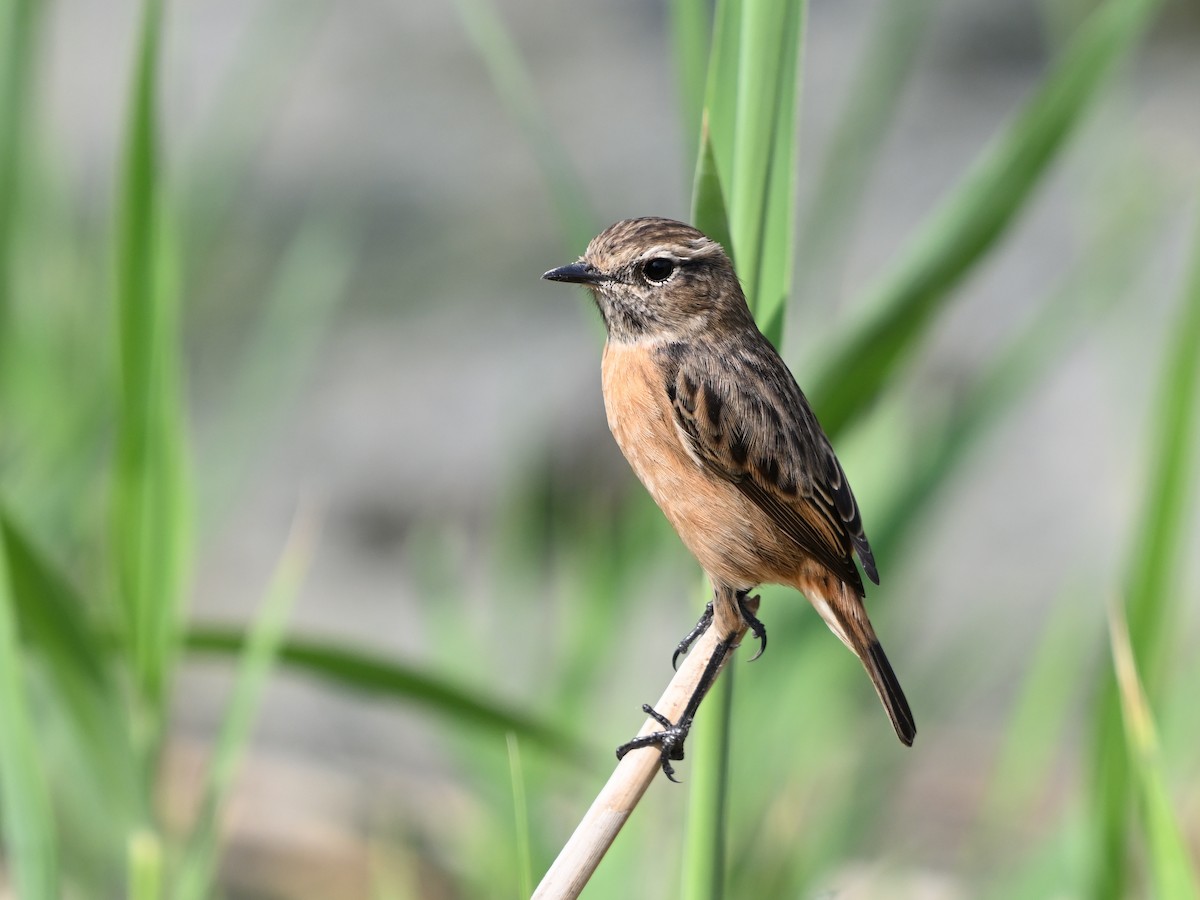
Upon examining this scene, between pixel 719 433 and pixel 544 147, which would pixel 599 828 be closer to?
pixel 719 433

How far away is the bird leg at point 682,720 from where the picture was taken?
3.89ft

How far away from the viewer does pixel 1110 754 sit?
1494mm

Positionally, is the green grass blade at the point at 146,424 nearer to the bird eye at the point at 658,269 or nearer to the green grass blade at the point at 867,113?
the bird eye at the point at 658,269

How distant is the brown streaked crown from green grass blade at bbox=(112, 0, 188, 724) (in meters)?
0.49

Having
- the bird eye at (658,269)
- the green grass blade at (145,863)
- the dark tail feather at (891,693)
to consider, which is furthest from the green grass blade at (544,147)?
the green grass blade at (145,863)

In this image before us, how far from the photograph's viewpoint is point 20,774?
1.35 meters

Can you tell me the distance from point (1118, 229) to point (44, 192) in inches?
89.1

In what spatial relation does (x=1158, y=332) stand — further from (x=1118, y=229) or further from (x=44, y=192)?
(x=44, y=192)

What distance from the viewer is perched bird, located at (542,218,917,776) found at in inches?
51.1

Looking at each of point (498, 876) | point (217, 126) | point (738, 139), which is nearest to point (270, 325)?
point (217, 126)

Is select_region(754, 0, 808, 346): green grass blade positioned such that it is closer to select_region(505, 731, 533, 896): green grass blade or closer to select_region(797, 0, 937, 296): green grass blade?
select_region(505, 731, 533, 896): green grass blade

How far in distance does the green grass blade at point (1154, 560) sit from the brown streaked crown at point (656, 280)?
51 centimetres

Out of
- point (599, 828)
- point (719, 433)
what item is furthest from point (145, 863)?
point (719, 433)

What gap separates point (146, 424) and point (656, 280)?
2.03 ft
